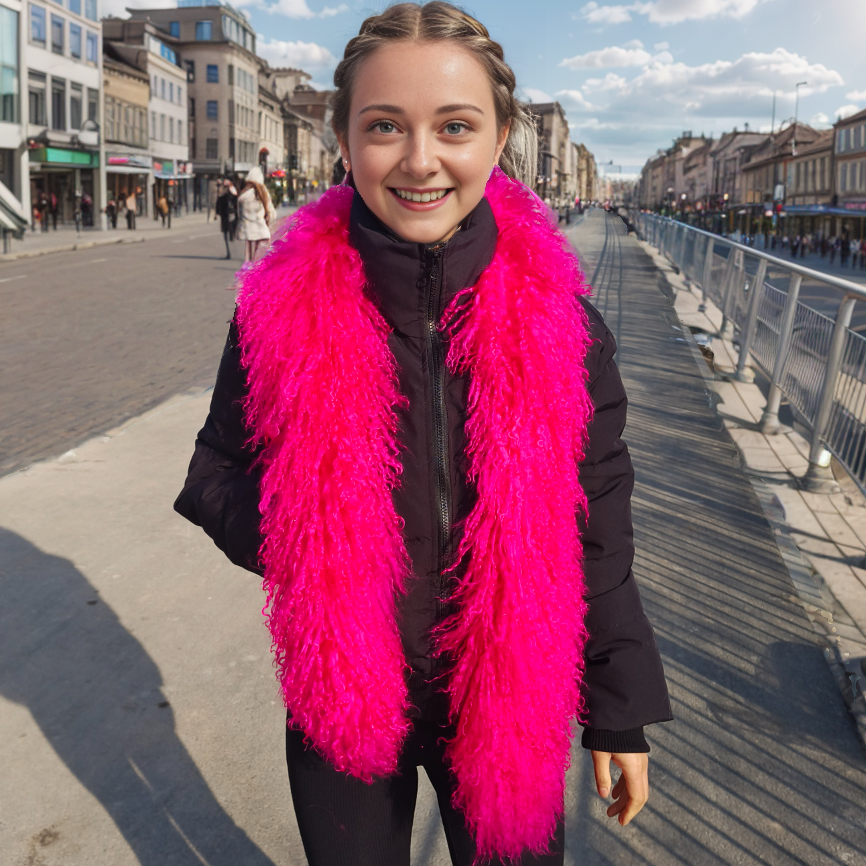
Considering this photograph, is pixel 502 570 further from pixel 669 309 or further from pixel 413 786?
pixel 669 309

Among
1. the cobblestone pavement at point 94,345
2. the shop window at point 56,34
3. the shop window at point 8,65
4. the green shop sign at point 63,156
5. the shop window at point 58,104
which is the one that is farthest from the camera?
the shop window at point 58,104

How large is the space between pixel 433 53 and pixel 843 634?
3252 millimetres

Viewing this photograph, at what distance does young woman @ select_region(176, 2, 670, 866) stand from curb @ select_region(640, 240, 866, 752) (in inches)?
79.1

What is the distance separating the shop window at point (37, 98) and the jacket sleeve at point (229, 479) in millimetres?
42305

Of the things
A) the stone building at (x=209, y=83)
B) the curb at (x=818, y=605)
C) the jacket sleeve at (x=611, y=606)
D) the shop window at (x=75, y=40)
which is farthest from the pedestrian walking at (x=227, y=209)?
the stone building at (x=209, y=83)

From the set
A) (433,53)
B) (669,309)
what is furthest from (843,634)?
(669,309)

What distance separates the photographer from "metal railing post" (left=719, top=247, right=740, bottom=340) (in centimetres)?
1059

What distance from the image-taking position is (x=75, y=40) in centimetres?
4184

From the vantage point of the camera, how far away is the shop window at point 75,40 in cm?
4122

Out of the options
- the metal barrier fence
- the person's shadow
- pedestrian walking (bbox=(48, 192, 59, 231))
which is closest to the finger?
the person's shadow

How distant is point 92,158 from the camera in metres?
42.6

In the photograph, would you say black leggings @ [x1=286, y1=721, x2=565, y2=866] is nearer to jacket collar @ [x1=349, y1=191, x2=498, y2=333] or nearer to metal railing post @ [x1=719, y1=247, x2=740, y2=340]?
jacket collar @ [x1=349, y1=191, x2=498, y2=333]

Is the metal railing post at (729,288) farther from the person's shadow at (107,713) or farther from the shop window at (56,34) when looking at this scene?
the shop window at (56,34)

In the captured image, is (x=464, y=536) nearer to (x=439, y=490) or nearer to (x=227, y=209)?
(x=439, y=490)
